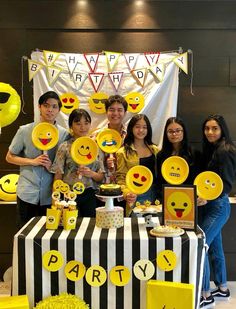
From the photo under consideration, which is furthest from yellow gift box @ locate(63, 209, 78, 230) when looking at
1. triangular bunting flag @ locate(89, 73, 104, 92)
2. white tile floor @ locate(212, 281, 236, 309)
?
triangular bunting flag @ locate(89, 73, 104, 92)

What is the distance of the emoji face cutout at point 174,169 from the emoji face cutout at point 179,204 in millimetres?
512

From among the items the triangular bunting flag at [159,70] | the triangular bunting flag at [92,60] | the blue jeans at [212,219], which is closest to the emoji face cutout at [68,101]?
the triangular bunting flag at [92,60]

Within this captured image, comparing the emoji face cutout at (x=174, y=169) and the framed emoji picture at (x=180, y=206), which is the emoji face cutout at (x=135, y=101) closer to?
the emoji face cutout at (x=174, y=169)

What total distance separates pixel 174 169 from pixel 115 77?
1.19 metres

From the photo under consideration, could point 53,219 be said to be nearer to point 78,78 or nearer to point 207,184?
point 207,184

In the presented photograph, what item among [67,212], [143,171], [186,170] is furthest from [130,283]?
[186,170]

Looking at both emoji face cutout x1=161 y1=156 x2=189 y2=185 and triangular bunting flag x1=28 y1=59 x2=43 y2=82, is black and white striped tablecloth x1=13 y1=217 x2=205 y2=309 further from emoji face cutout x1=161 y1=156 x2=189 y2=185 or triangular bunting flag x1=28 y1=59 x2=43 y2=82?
triangular bunting flag x1=28 y1=59 x2=43 y2=82

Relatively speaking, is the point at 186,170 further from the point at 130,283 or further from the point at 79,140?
the point at 130,283

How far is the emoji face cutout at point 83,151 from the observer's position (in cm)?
233

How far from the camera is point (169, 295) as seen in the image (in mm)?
1603

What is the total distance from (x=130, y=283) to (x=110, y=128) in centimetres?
146

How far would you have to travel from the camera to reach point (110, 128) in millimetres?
2867

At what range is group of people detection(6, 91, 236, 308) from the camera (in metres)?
2.42

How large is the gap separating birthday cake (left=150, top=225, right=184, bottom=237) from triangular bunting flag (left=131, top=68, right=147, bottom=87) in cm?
172
